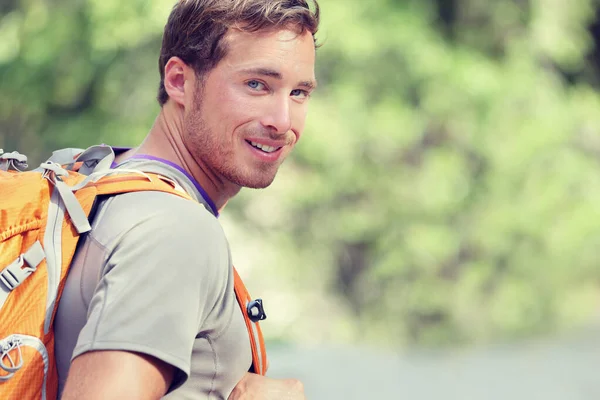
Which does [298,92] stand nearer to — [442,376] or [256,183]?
[256,183]

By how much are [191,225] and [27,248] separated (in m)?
0.25

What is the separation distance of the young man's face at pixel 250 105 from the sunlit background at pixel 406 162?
5154 millimetres

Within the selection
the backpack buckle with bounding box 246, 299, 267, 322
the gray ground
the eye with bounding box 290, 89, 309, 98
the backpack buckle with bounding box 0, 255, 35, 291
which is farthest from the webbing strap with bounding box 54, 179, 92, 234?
the gray ground

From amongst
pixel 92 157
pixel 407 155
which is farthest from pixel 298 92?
pixel 407 155

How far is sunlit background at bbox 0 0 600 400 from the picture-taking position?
24.0 feet

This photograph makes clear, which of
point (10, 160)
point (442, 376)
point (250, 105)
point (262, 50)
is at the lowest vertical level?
point (442, 376)

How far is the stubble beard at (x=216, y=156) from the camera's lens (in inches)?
70.4

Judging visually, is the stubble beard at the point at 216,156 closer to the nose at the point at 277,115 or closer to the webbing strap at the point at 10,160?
the nose at the point at 277,115

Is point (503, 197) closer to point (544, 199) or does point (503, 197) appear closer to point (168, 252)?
point (544, 199)

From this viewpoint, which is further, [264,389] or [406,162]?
[406,162]

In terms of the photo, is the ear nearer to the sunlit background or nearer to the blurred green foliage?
the sunlit background

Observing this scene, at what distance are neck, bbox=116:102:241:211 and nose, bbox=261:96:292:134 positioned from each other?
0.16 metres

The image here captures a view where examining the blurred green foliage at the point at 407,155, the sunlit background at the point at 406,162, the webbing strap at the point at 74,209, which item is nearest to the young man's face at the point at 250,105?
the webbing strap at the point at 74,209

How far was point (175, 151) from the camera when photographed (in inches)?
70.8
